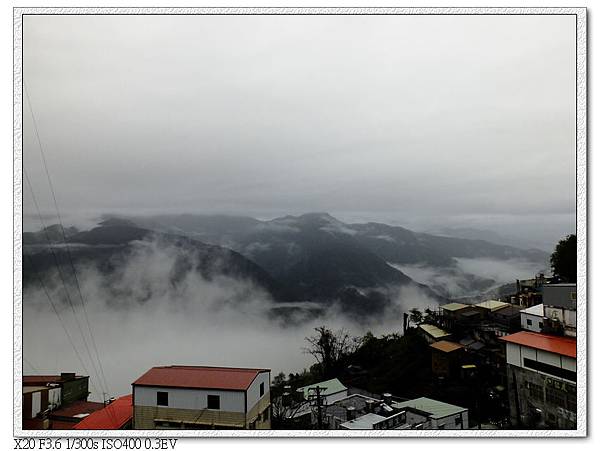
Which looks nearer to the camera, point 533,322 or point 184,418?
point 184,418

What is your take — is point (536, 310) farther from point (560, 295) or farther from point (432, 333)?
point (432, 333)

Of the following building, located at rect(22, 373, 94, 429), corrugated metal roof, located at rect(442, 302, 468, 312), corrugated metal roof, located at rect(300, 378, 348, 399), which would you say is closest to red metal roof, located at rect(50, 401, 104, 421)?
building, located at rect(22, 373, 94, 429)

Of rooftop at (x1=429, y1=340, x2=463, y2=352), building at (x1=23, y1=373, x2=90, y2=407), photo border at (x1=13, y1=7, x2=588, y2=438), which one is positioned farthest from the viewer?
rooftop at (x1=429, y1=340, x2=463, y2=352)

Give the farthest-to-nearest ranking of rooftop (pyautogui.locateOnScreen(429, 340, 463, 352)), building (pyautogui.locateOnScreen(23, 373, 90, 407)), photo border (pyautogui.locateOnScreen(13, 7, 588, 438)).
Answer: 1. rooftop (pyautogui.locateOnScreen(429, 340, 463, 352))
2. building (pyautogui.locateOnScreen(23, 373, 90, 407))
3. photo border (pyautogui.locateOnScreen(13, 7, 588, 438))

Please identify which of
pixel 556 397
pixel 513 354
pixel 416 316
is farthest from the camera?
pixel 416 316

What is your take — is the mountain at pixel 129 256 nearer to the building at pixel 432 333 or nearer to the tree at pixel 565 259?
the building at pixel 432 333

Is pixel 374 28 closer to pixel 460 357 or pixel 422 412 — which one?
pixel 460 357

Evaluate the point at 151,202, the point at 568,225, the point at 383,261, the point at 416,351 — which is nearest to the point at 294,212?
the point at 383,261

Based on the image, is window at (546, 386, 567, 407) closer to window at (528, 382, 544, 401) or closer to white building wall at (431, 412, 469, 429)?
window at (528, 382, 544, 401)

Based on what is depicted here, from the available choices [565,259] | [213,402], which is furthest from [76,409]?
[565,259]
